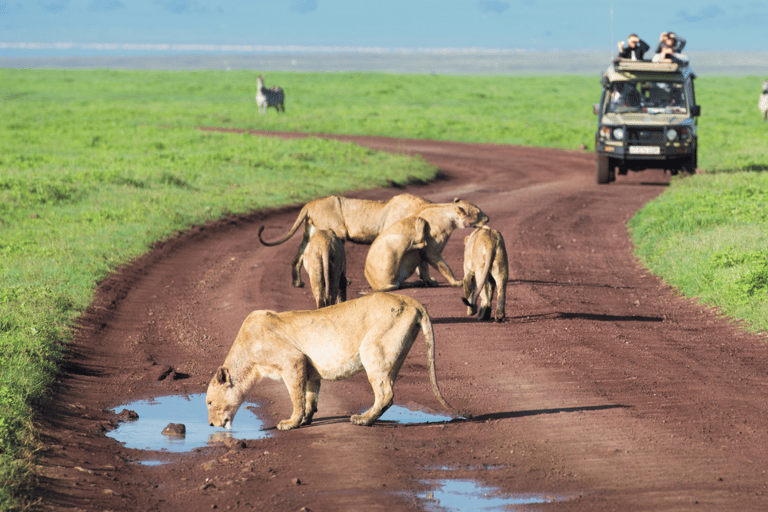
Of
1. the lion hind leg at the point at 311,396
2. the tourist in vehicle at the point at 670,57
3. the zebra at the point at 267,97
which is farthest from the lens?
the zebra at the point at 267,97

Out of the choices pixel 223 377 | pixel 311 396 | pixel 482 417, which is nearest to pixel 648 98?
pixel 482 417

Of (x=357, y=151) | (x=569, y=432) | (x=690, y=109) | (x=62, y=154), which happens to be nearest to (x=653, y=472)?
(x=569, y=432)

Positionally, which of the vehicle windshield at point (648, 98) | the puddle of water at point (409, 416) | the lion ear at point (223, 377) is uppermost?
the vehicle windshield at point (648, 98)

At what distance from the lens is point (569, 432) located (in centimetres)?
707

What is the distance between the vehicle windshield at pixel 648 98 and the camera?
24.1 metres

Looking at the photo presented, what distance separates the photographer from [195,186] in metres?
23.1

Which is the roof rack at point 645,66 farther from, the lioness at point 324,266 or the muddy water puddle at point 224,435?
the muddy water puddle at point 224,435

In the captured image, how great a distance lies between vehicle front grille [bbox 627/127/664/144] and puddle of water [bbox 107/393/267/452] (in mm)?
18110

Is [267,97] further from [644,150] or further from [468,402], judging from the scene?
[468,402]

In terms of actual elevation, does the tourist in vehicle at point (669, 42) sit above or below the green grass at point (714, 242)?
above

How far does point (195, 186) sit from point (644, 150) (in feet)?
37.1

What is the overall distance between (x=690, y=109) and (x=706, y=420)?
17.8 m

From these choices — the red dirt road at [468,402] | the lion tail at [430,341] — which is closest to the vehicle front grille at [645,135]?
the red dirt road at [468,402]

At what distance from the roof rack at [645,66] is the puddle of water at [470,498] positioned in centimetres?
→ 1889
